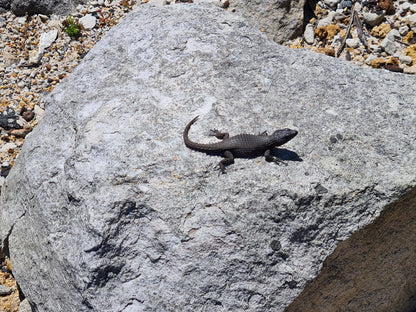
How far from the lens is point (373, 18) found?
891cm

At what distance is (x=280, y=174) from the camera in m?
5.45

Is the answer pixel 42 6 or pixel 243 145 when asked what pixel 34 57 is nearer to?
pixel 42 6

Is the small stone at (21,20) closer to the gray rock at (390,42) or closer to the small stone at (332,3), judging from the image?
the small stone at (332,3)

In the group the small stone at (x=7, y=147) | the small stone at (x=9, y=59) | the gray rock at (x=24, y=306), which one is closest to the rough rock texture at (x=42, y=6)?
the small stone at (x=9, y=59)

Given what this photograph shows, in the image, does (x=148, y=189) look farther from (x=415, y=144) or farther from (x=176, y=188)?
(x=415, y=144)

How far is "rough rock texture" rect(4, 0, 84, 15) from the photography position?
1010 centimetres

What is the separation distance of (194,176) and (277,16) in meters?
5.04

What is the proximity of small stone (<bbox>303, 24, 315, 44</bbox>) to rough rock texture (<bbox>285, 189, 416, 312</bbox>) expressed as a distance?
4.74 m

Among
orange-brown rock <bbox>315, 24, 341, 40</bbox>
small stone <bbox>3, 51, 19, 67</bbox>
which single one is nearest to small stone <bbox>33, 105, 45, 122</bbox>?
small stone <bbox>3, 51, 19, 67</bbox>

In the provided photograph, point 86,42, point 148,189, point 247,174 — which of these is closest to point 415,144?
point 247,174

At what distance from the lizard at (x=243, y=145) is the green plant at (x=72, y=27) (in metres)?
5.27

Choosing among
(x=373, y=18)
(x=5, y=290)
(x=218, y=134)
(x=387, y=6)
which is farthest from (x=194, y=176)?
(x=387, y=6)

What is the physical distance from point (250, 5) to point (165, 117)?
14.7 ft

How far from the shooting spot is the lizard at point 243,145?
565 centimetres
